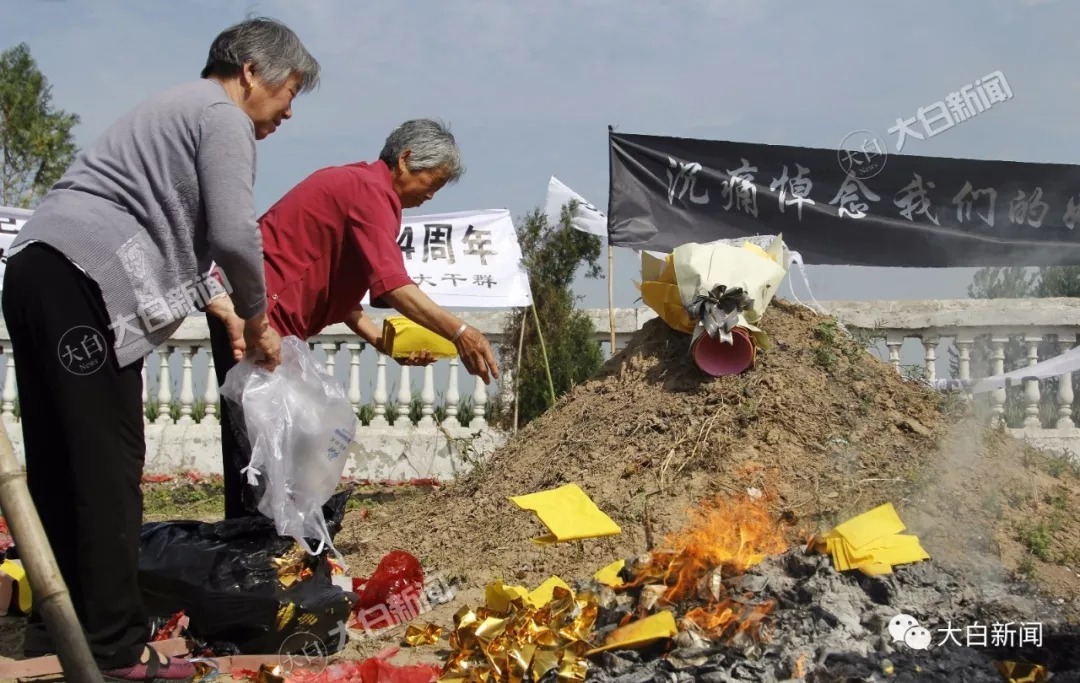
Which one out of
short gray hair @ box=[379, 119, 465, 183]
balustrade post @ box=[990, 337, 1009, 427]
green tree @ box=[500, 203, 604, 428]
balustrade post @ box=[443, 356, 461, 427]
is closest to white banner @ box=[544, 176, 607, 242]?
green tree @ box=[500, 203, 604, 428]

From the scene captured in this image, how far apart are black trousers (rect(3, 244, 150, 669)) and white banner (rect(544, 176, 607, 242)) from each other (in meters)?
6.37

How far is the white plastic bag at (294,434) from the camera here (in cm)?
303

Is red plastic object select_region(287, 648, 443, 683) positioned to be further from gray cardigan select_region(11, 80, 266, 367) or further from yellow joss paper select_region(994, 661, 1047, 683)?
yellow joss paper select_region(994, 661, 1047, 683)

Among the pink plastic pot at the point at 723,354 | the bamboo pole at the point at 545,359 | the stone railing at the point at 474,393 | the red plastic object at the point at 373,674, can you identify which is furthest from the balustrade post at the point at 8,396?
the red plastic object at the point at 373,674

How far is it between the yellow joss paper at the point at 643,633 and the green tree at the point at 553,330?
4.96m

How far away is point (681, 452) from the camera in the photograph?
14.9 feet

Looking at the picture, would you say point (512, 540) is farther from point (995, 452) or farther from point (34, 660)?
point (995, 452)

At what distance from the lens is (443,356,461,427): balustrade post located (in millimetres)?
8406

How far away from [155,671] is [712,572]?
169 centimetres

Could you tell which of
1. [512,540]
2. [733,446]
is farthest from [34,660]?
[733,446]

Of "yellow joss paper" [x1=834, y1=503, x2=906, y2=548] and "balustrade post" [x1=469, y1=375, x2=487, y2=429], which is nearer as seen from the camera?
"yellow joss paper" [x1=834, y1=503, x2=906, y2=548]

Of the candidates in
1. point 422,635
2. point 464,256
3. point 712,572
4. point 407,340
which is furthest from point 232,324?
point 464,256

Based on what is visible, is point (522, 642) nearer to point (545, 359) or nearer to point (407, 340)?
point (407, 340)

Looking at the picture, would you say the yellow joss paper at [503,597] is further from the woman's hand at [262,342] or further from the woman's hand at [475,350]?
the woman's hand at [262,342]
